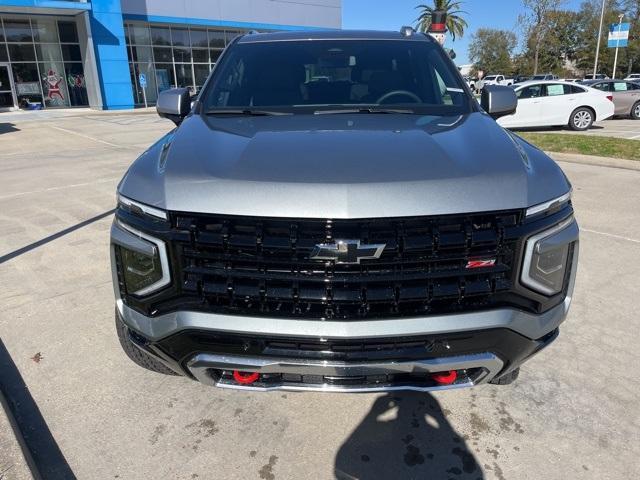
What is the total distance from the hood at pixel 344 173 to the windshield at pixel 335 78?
2.17ft

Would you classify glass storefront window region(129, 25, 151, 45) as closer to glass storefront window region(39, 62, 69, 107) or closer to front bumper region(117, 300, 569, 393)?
glass storefront window region(39, 62, 69, 107)

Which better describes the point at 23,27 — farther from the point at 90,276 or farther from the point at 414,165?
the point at 414,165

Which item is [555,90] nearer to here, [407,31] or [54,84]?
[407,31]

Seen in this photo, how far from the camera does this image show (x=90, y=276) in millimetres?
4305

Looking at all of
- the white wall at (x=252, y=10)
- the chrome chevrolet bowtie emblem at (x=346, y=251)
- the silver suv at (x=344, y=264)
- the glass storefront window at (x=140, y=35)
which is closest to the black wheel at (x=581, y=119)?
the silver suv at (x=344, y=264)

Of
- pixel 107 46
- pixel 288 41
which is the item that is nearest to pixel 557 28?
pixel 107 46

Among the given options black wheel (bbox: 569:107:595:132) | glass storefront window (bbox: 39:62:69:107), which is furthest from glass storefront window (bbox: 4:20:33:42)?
black wheel (bbox: 569:107:595:132)

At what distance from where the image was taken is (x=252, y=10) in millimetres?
33406

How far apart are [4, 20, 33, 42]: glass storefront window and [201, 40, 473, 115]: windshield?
2999 cm

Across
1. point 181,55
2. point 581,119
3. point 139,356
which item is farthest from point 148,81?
point 139,356

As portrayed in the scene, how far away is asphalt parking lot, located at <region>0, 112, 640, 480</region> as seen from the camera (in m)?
2.28

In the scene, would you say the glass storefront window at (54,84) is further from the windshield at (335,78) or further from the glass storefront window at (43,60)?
the windshield at (335,78)

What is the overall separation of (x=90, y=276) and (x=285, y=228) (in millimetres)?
3059

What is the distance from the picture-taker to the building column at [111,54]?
27.4 meters
